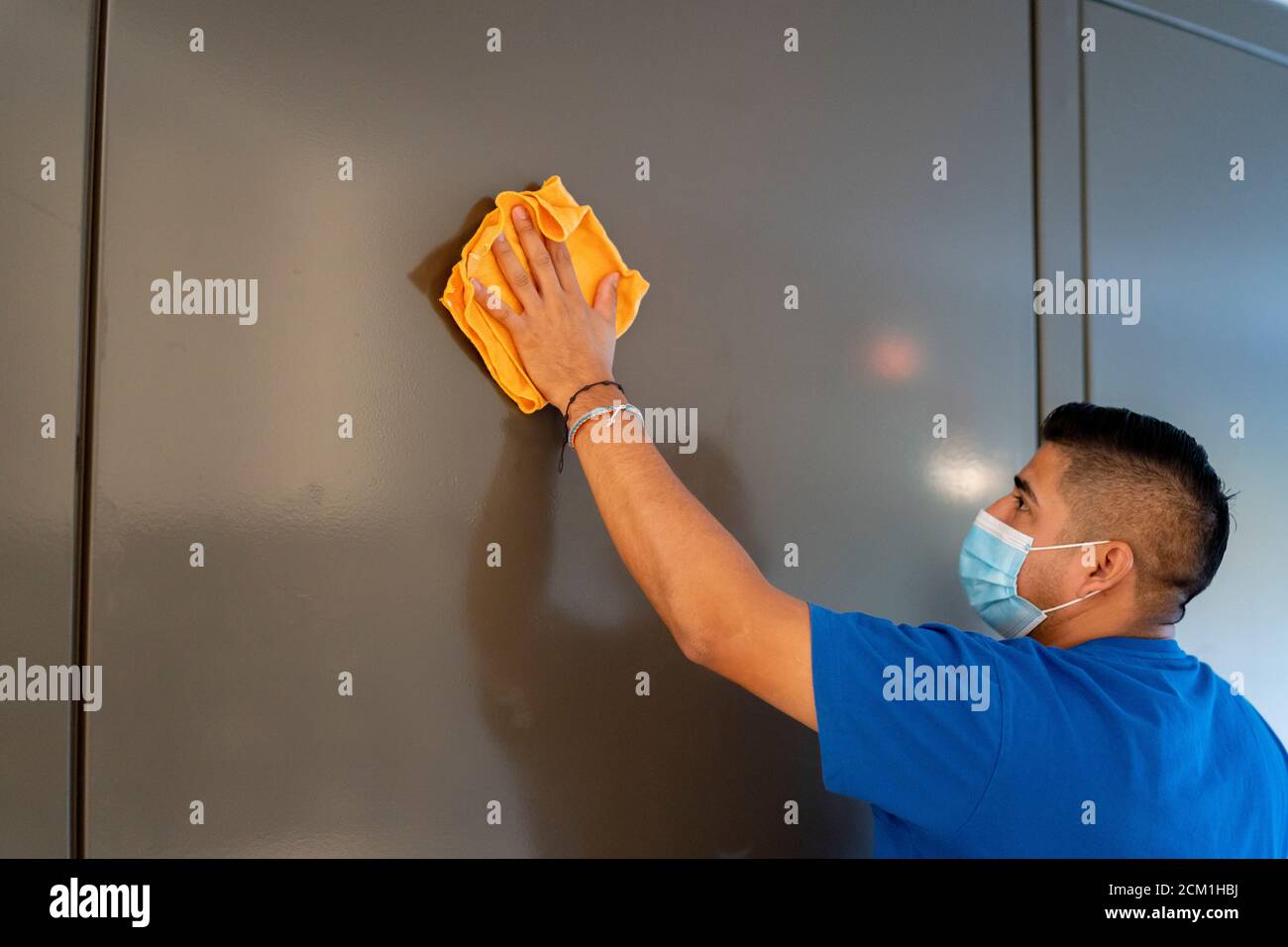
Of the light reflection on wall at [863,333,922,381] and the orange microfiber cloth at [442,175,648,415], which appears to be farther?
the light reflection on wall at [863,333,922,381]

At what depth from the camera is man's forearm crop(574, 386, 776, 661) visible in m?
0.91

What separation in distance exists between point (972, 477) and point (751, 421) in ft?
1.11

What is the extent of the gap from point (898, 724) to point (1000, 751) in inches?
3.8

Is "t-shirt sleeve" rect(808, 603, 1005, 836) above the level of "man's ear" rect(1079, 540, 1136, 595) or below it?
below

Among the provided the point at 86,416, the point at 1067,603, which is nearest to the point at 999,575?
the point at 1067,603

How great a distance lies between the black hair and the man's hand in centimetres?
55

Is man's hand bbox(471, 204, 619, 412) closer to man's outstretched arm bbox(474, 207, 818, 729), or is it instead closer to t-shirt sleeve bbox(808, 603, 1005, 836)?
man's outstretched arm bbox(474, 207, 818, 729)

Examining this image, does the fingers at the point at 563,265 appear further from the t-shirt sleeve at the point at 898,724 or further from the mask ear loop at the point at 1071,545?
the mask ear loop at the point at 1071,545

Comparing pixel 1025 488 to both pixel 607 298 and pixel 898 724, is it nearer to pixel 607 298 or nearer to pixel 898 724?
pixel 898 724

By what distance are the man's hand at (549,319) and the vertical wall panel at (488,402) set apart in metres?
0.06

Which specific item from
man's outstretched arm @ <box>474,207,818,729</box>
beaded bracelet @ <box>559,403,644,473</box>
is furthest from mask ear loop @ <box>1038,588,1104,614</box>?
beaded bracelet @ <box>559,403,644,473</box>

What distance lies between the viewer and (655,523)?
3.08ft

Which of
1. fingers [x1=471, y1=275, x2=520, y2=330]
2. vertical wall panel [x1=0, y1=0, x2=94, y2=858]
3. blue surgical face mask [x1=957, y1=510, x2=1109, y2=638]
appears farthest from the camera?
blue surgical face mask [x1=957, y1=510, x2=1109, y2=638]

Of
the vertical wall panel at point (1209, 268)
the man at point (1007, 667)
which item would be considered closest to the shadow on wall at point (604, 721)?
the man at point (1007, 667)
